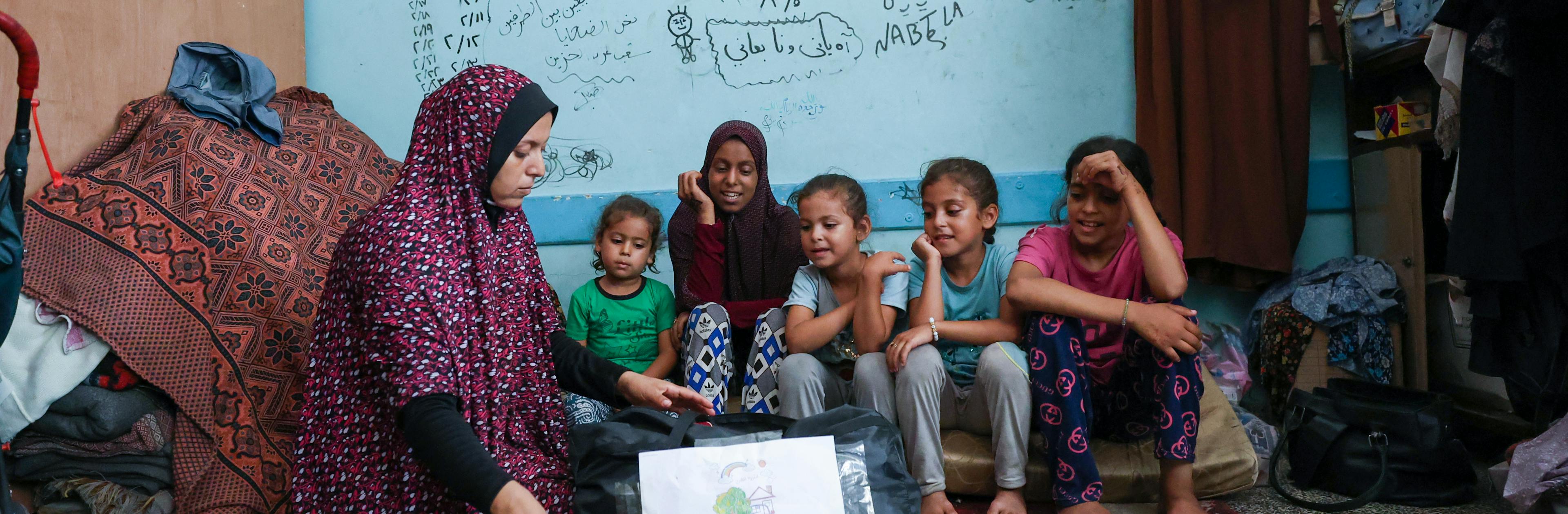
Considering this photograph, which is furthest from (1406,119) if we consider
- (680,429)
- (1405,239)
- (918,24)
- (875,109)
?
(680,429)

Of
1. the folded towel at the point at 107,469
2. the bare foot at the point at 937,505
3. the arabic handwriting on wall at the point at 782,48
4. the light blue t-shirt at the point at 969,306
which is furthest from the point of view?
the arabic handwriting on wall at the point at 782,48

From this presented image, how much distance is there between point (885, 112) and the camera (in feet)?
10.9

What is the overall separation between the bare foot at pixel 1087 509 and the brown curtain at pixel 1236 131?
1.34 m

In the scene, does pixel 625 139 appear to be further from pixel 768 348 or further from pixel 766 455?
pixel 766 455

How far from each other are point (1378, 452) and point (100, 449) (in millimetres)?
2944

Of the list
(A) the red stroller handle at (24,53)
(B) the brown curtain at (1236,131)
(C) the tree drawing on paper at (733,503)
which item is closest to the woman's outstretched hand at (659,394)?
(C) the tree drawing on paper at (733,503)

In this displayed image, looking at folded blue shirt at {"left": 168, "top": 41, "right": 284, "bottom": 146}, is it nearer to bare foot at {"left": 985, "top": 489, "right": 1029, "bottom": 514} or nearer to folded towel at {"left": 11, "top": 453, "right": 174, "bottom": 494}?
folded towel at {"left": 11, "top": 453, "right": 174, "bottom": 494}

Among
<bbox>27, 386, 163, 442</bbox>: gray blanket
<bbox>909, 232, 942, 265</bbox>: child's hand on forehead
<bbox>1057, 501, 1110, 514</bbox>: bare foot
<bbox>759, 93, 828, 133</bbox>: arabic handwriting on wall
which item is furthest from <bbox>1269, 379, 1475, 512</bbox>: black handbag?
<bbox>27, 386, 163, 442</bbox>: gray blanket

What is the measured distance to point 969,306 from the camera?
2.34m

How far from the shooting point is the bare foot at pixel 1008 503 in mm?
2014

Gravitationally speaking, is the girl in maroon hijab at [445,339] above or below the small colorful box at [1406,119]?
below

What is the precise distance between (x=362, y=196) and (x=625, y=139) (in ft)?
3.25

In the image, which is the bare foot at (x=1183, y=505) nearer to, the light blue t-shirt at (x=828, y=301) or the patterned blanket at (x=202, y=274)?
the light blue t-shirt at (x=828, y=301)

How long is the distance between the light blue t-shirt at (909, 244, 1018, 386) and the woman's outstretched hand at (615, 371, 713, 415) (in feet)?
2.82
